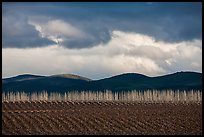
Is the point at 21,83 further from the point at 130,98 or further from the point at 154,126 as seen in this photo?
the point at 154,126

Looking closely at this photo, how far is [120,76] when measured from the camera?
16988cm

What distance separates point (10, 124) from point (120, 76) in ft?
466

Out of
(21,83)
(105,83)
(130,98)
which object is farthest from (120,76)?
(130,98)

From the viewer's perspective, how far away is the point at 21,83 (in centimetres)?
15538

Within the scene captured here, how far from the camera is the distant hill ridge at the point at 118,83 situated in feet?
465

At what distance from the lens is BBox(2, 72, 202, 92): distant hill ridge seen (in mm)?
141625

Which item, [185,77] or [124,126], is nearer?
[124,126]

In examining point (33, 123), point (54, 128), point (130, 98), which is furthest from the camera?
point (130, 98)

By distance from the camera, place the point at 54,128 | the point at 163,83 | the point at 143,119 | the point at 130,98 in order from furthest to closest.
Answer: the point at 163,83 < the point at 130,98 < the point at 143,119 < the point at 54,128

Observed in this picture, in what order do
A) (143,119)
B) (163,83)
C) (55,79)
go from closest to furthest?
(143,119) → (163,83) → (55,79)

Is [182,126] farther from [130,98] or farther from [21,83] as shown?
[21,83]

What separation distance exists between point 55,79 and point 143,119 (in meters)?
138

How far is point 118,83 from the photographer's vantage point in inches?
6068

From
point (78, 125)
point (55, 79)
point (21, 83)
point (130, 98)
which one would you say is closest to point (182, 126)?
point (78, 125)
